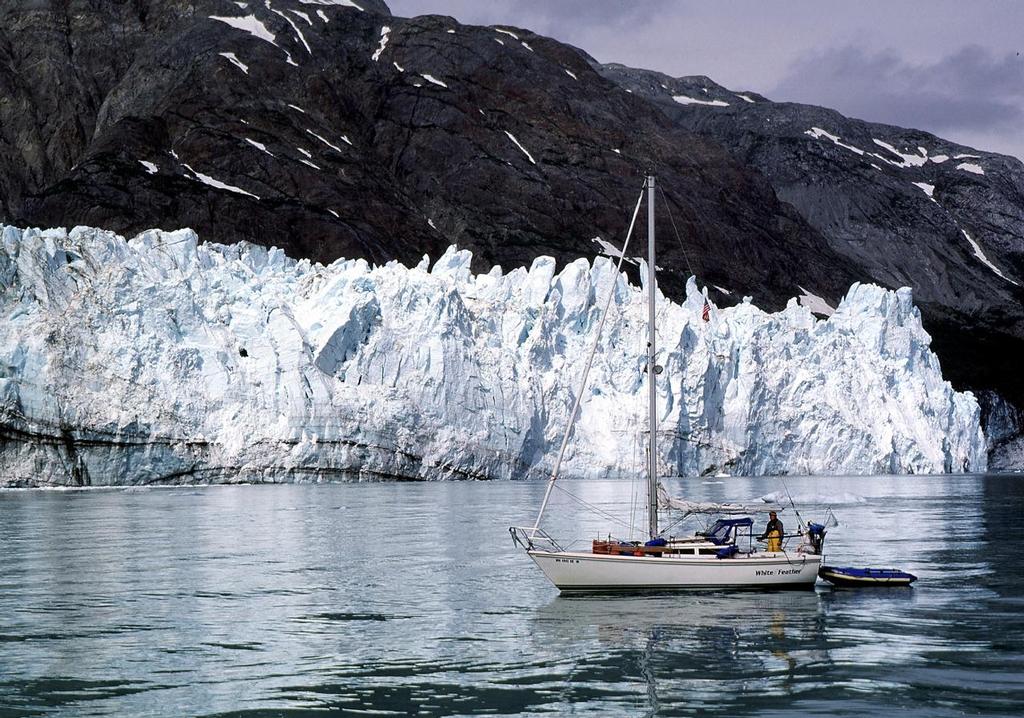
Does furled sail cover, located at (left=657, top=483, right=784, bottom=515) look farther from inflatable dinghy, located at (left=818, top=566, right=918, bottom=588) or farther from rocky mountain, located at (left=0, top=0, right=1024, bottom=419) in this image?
rocky mountain, located at (left=0, top=0, right=1024, bottom=419)

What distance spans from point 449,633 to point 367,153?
160623 millimetres

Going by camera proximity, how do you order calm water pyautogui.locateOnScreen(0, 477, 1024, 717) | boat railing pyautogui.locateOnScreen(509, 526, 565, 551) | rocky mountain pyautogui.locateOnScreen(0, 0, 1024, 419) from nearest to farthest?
calm water pyautogui.locateOnScreen(0, 477, 1024, 717), boat railing pyautogui.locateOnScreen(509, 526, 565, 551), rocky mountain pyautogui.locateOnScreen(0, 0, 1024, 419)

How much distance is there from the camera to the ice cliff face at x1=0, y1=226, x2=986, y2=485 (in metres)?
64.6

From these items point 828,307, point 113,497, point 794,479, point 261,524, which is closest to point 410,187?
point 828,307

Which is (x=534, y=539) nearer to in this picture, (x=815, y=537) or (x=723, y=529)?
(x=723, y=529)

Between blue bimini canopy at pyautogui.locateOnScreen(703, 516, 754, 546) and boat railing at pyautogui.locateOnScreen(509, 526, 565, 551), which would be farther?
blue bimini canopy at pyautogui.locateOnScreen(703, 516, 754, 546)

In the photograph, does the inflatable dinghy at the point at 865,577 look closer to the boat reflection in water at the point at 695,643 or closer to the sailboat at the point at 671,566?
the sailboat at the point at 671,566

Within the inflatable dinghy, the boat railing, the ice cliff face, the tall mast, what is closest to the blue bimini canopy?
the tall mast

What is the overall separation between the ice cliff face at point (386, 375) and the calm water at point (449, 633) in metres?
27.2

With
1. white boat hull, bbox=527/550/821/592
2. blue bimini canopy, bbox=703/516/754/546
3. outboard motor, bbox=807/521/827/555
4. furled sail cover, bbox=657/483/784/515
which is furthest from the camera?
furled sail cover, bbox=657/483/784/515

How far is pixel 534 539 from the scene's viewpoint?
3050cm

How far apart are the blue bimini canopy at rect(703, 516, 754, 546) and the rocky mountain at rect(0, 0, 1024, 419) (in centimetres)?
12247

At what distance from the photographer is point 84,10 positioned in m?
184

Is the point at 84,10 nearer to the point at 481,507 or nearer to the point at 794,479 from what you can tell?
the point at 794,479
